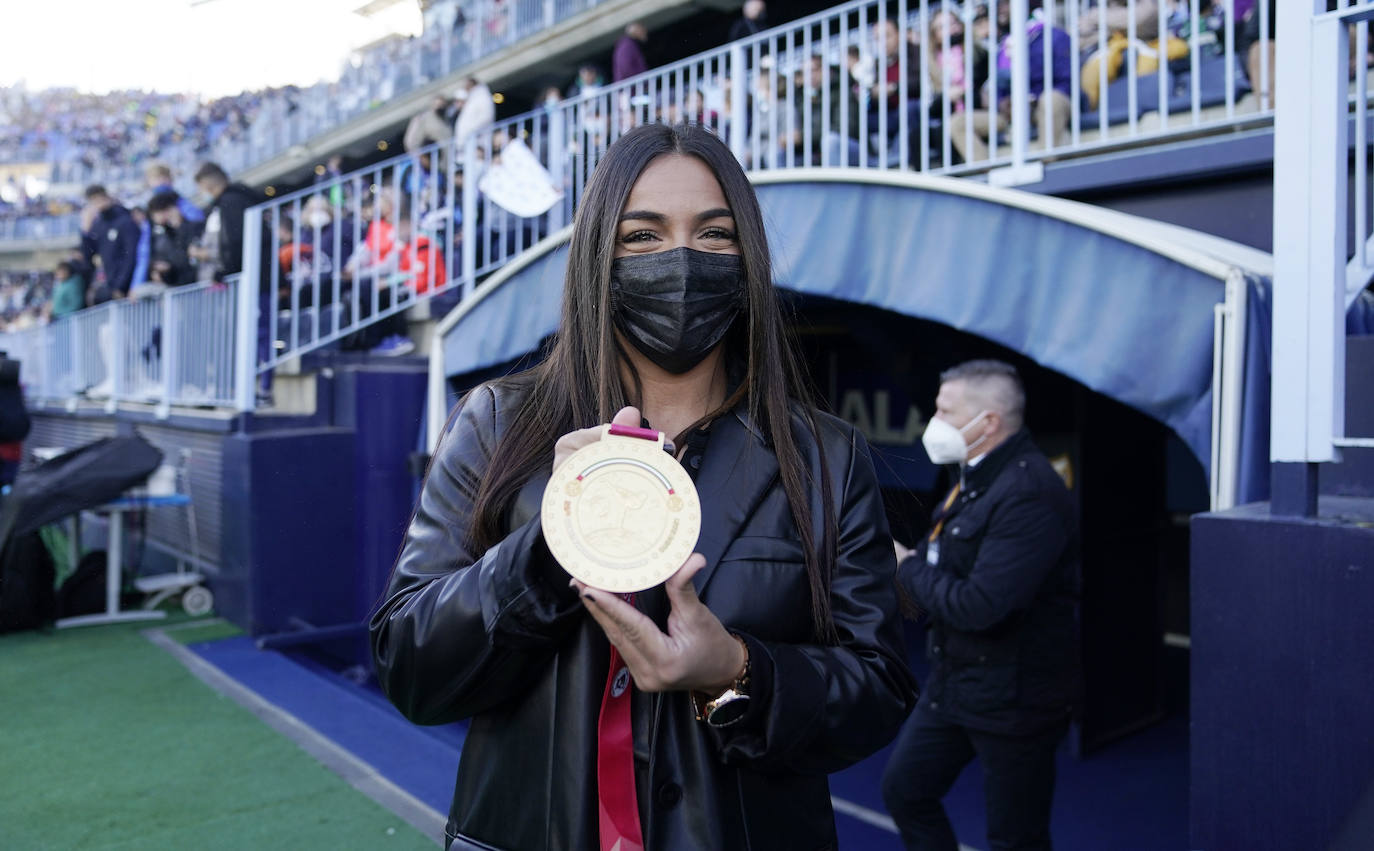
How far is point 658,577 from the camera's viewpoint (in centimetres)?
122

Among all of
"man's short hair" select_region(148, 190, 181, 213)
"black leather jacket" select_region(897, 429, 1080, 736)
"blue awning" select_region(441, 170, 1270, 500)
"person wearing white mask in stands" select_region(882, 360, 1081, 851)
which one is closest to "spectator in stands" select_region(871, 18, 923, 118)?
"blue awning" select_region(441, 170, 1270, 500)

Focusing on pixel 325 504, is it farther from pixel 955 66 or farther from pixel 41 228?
pixel 41 228

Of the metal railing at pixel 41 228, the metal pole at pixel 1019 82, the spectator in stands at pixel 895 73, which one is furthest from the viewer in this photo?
the metal railing at pixel 41 228

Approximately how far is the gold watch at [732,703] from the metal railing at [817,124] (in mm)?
3582

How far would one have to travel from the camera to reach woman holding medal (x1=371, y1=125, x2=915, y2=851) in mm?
1330

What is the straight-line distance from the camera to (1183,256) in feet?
10.7

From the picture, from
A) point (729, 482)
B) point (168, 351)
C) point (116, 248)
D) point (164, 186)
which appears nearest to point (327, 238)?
point (168, 351)

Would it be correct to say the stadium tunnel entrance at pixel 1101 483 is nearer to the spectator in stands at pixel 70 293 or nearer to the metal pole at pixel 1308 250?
the metal pole at pixel 1308 250

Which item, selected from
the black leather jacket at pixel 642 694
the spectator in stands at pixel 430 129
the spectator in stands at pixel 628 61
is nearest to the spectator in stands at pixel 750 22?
the spectator in stands at pixel 628 61

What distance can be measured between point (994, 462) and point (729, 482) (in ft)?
7.77

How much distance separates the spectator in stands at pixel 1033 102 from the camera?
5293mm

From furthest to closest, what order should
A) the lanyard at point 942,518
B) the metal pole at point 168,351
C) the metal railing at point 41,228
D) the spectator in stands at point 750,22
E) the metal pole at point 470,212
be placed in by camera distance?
1. the metal railing at point 41,228
2. the spectator in stands at point 750,22
3. the metal pole at point 168,351
4. the metal pole at point 470,212
5. the lanyard at point 942,518

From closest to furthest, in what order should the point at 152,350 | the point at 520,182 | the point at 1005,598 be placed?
the point at 1005,598 < the point at 520,182 < the point at 152,350

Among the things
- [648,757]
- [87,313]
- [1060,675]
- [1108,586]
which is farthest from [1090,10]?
[87,313]
